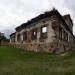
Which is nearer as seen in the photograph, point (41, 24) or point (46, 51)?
point (46, 51)

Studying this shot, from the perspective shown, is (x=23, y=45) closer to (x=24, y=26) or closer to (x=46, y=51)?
(x=24, y=26)

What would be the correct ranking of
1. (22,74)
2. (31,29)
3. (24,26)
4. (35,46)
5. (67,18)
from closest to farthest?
1. (22,74)
2. (35,46)
3. (31,29)
4. (24,26)
5. (67,18)

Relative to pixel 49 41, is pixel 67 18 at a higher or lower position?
higher

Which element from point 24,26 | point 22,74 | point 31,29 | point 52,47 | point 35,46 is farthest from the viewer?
point 24,26

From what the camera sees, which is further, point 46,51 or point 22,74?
point 46,51

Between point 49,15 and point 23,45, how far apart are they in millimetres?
8566

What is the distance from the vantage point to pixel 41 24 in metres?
31.5

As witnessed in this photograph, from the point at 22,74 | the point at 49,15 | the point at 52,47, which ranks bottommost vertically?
the point at 22,74

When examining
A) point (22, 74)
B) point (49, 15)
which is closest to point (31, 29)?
point (49, 15)

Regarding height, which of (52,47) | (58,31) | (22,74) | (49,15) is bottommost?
(22,74)

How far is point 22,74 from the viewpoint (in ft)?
45.6

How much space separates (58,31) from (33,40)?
5.79m

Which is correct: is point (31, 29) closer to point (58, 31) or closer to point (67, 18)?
point (58, 31)

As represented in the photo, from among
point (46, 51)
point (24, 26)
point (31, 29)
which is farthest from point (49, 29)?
point (24, 26)
